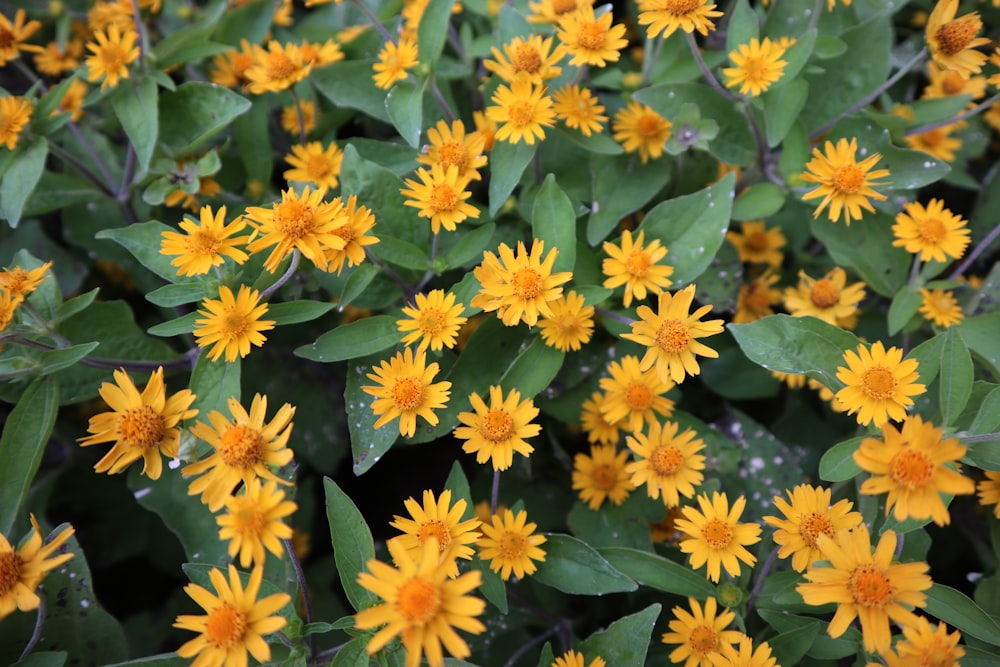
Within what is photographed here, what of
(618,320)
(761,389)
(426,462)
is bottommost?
(426,462)

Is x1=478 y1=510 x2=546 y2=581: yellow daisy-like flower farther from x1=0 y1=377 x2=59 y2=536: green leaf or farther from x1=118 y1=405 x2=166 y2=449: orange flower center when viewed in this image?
x1=0 y1=377 x2=59 y2=536: green leaf

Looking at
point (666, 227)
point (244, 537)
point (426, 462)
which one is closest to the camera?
point (244, 537)

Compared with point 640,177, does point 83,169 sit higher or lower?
lower

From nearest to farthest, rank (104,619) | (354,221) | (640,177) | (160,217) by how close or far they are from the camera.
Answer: (354,221) < (104,619) < (640,177) < (160,217)

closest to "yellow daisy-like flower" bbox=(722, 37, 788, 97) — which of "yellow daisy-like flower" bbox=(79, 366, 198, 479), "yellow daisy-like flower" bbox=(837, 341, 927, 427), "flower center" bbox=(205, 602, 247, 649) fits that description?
"yellow daisy-like flower" bbox=(837, 341, 927, 427)

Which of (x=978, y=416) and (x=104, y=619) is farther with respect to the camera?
(x=104, y=619)

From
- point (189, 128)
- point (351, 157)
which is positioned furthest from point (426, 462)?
point (189, 128)

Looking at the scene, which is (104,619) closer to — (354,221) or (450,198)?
(354,221)
